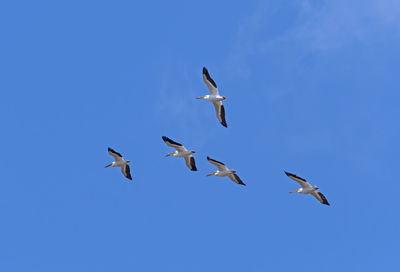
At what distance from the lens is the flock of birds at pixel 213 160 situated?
172ft

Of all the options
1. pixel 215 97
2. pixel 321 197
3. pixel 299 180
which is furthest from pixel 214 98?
pixel 321 197

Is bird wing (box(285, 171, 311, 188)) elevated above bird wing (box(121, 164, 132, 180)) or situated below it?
below

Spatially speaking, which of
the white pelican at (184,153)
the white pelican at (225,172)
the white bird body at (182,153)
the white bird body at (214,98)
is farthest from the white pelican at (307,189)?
the white bird body at (182,153)

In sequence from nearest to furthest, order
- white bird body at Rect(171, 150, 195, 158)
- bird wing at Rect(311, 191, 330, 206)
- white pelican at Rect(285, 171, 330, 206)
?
1. white pelican at Rect(285, 171, 330, 206)
2. bird wing at Rect(311, 191, 330, 206)
3. white bird body at Rect(171, 150, 195, 158)

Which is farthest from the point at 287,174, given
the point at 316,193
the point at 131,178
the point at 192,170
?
the point at 131,178

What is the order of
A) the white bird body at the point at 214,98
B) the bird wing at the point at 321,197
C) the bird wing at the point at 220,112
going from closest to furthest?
the white bird body at the point at 214,98, the bird wing at the point at 220,112, the bird wing at the point at 321,197

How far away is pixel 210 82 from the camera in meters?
52.4

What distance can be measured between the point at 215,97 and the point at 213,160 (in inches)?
168

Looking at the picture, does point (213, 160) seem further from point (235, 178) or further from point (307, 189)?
point (307, 189)

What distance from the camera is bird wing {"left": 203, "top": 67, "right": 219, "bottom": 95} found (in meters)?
52.2

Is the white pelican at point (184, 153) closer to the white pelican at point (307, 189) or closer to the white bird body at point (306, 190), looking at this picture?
the white pelican at point (307, 189)

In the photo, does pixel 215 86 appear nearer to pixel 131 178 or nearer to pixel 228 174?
pixel 228 174

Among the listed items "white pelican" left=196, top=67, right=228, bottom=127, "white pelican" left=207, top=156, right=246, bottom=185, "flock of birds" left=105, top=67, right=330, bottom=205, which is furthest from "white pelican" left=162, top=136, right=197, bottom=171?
"white pelican" left=196, top=67, right=228, bottom=127

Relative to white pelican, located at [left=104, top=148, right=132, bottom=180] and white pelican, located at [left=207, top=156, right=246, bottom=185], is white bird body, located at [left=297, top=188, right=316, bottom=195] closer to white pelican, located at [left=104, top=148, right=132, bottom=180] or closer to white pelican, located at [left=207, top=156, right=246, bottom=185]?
white pelican, located at [left=207, top=156, right=246, bottom=185]
